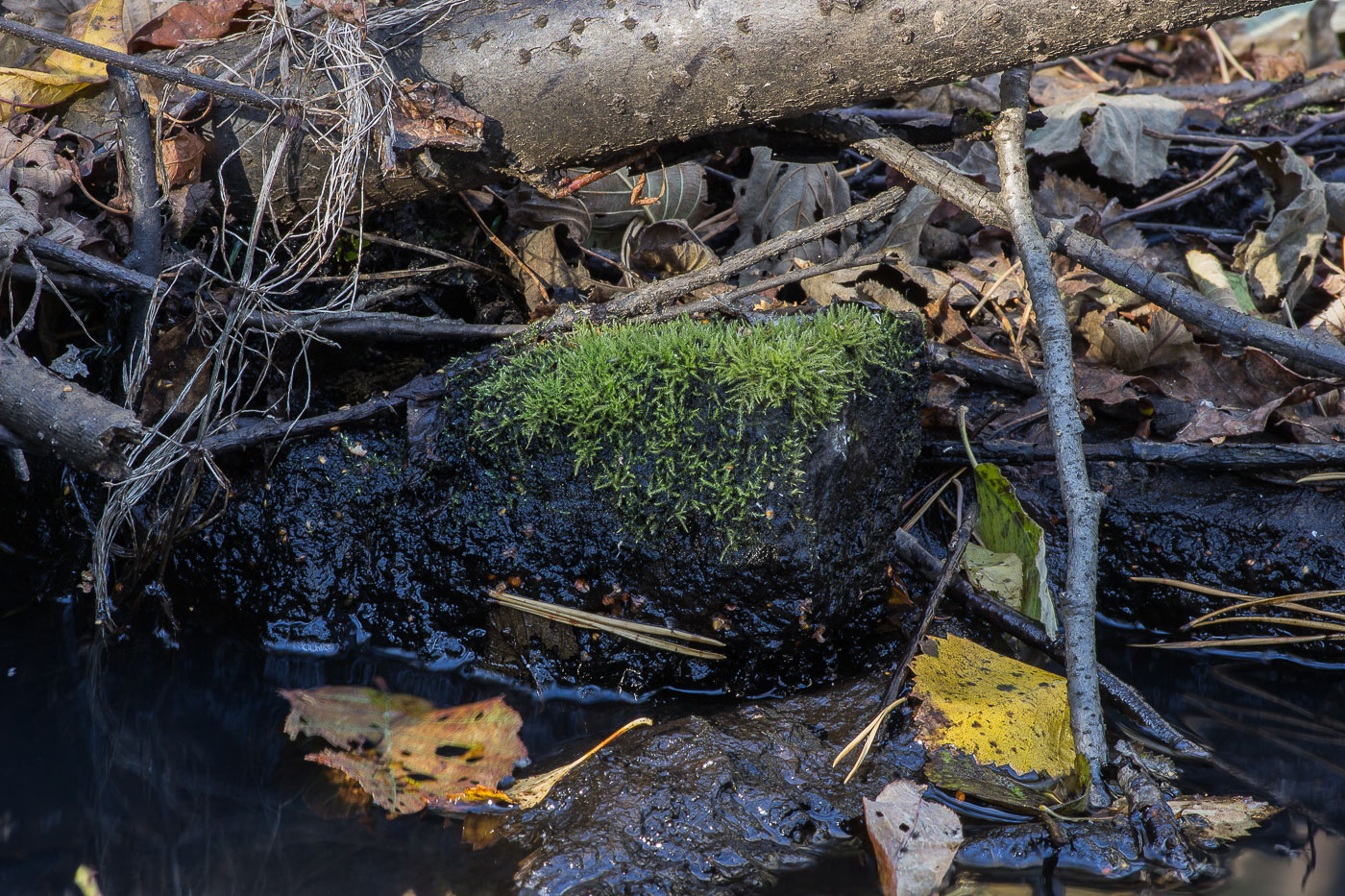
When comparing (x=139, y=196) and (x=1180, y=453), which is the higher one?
→ (x=139, y=196)

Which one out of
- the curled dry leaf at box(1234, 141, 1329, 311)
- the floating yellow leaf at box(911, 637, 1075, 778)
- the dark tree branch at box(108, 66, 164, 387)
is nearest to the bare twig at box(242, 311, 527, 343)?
the dark tree branch at box(108, 66, 164, 387)

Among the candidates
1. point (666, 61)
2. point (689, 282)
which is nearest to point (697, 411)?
point (689, 282)

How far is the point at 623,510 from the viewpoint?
7.55 feet

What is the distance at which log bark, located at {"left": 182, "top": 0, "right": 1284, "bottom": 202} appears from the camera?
2135mm

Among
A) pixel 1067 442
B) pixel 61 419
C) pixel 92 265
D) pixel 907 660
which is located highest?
pixel 92 265

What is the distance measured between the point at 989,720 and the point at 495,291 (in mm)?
2098

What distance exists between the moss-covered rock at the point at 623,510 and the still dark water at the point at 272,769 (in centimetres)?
17

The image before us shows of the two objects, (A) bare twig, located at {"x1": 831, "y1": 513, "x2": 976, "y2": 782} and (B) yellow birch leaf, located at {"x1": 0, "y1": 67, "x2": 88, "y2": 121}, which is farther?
(B) yellow birch leaf, located at {"x1": 0, "y1": 67, "x2": 88, "y2": 121}

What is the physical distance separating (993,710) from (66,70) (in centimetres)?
314

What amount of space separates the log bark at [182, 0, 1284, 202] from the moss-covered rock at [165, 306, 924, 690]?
0.58m

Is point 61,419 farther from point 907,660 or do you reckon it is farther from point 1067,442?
point 1067,442

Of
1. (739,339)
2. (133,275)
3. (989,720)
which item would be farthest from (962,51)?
(133,275)

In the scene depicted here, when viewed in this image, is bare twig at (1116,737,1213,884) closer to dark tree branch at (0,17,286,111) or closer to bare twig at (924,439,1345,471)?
bare twig at (924,439,1345,471)

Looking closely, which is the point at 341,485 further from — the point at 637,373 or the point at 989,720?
the point at 989,720
